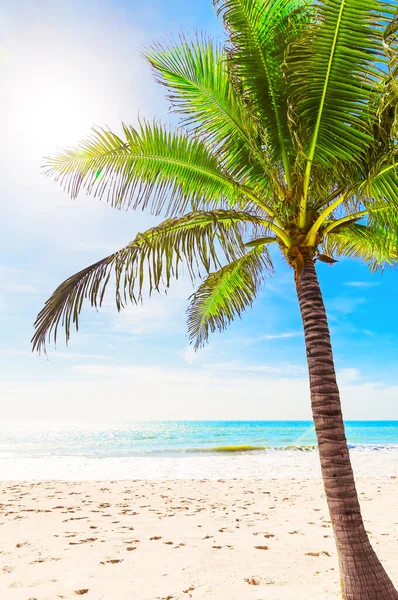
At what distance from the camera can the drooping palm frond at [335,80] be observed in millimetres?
3193

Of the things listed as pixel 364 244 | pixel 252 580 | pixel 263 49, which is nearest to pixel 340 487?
pixel 252 580

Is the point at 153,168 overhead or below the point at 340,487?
overhead

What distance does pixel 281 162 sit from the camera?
4.38 meters

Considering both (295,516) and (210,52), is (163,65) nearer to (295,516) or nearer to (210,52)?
(210,52)

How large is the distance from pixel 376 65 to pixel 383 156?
0.71 m

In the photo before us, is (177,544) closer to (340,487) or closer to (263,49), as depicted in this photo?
(340,487)

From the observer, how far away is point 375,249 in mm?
5824

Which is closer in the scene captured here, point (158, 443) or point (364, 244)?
point (364, 244)

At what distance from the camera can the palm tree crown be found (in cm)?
345

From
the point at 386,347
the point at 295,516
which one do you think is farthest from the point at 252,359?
the point at 295,516

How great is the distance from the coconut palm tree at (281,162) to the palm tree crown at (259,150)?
12 millimetres

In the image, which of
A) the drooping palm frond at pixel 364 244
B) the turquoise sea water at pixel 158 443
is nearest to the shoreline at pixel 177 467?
the turquoise sea water at pixel 158 443

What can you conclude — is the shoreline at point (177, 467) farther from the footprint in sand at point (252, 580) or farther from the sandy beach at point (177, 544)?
the footprint in sand at point (252, 580)

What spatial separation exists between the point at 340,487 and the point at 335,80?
333 centimetres
